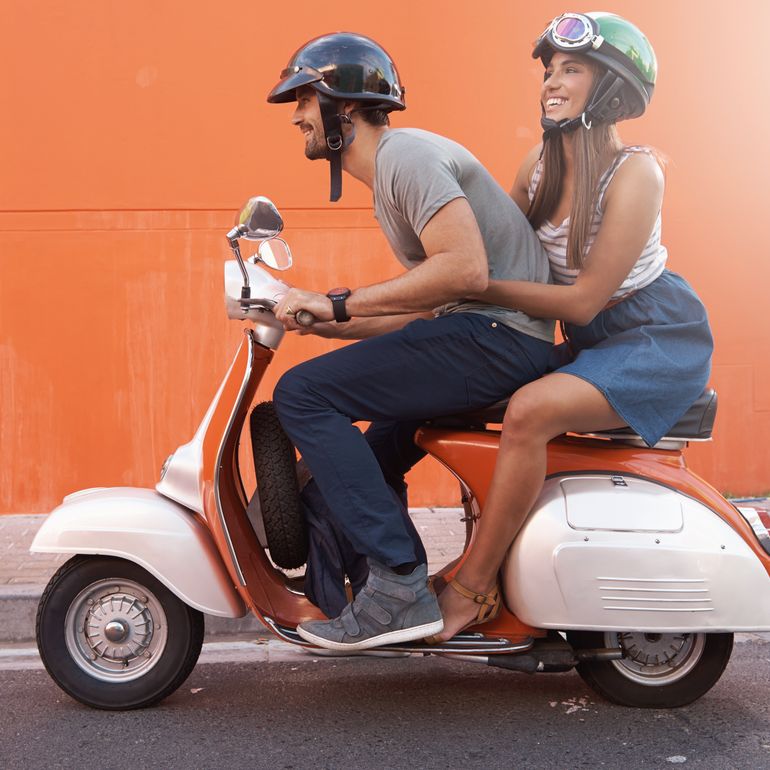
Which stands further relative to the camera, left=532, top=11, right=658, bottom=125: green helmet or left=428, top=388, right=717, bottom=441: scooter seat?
left=428, top=388, right=717, bottom=441: scooter seat

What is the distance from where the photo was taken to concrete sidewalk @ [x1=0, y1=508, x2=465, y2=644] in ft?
14.3

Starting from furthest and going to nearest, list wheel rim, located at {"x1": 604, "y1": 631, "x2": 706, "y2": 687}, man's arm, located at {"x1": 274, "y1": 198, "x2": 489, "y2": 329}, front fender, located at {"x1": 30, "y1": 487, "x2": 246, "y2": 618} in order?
wheel rim, located at {"x1": 604, "y1": 631, "x2": 706, "y2": 687} → front fender, located at {"x1": 30, "y1": 487, "x2": 246, "y2": 618} → man's arm, located at {"x1": 274, "y1": 198, "x2": 489, "y2": 329}

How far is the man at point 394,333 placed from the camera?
2975 mm

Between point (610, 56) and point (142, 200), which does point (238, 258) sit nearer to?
point (610, 56)

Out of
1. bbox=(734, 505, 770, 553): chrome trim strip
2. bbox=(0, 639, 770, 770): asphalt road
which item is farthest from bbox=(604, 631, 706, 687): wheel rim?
bbox=(734, 505, 770, 553): chrome trim strip

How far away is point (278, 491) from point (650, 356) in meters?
1.15

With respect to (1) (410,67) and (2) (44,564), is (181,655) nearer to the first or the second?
(2) (44,564)

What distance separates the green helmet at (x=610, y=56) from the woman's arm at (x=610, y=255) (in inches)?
7.1

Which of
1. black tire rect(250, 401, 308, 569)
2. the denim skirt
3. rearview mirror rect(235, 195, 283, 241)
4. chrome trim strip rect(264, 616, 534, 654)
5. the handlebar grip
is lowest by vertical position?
chrome trim strip rect(264, 616, 534, 654)

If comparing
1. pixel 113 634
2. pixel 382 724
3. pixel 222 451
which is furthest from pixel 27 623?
pixel 382 724

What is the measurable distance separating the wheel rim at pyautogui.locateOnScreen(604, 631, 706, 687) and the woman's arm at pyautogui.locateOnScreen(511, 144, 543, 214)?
1386 mm

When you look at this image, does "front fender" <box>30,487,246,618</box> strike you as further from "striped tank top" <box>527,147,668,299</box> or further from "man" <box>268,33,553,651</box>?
"striped tank top" <box>527,147,668,299</box>

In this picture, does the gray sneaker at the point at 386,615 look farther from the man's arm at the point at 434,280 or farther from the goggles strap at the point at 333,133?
the goggles strap at the point at 333,133

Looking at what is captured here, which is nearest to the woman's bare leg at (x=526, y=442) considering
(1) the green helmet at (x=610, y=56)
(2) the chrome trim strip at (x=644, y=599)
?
(2) the chrome trim strip at (x=644, y=599)
